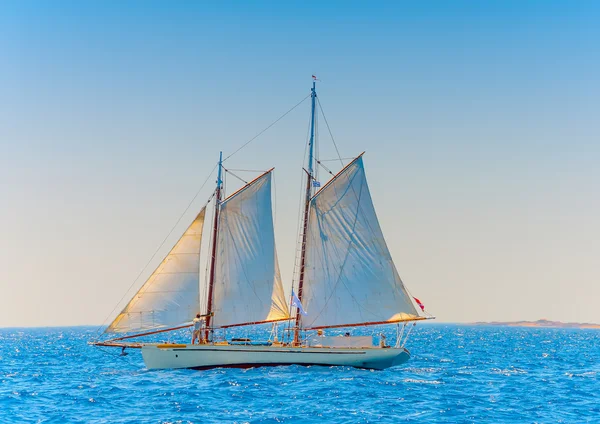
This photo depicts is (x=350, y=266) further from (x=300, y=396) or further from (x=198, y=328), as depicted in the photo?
(x=300, y=396)

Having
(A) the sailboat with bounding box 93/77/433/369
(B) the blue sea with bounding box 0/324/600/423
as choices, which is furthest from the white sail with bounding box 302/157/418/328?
(B) the blue sea with bounding box 0/324/600/423

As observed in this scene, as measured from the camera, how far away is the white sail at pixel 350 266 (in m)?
49.9

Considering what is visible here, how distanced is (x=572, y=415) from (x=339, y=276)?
2054cm

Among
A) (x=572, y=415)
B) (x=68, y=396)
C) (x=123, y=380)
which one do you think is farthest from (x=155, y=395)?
(x=572, y=415)

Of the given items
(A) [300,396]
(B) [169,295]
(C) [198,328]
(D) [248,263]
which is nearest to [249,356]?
(C) [198,328]

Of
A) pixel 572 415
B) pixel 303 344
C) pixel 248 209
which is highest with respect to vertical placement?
pixel 248 209

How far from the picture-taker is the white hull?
48625 mm

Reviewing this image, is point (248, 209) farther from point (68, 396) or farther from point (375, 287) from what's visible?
point (68, 396)

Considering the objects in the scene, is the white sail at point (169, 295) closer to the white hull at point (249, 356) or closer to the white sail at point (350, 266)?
the white hull at point (249, 356)

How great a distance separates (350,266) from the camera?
50.2 m

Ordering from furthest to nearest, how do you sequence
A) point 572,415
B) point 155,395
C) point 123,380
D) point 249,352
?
point 249,352
point 123,380
point 155,395
point 572,415

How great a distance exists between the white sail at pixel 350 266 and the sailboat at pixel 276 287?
7 cm

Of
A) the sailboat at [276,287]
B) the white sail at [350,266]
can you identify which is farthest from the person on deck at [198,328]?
the white sail at [350,266]

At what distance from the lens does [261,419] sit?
1208 inches
